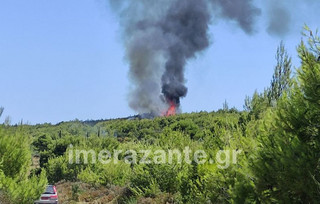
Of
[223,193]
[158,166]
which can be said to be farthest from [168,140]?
[223,193]

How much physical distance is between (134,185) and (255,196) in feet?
74.6

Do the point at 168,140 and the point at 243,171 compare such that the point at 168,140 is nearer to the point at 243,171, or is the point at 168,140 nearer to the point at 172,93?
the point at 243,171

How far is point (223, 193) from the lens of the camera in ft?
48.6

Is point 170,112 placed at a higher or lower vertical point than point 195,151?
higher

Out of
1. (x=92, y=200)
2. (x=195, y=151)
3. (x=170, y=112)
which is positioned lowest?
(x=92, y=200)

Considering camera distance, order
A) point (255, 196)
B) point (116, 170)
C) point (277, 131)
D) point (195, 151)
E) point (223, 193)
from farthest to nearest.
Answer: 1. point (116, 170)
2. point (195, 151)
3. point (223, 193)
4. point (255, 196)
5. point (277, 131)

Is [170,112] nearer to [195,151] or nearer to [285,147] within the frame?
[195,151]

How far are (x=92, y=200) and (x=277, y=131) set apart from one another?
31472mm

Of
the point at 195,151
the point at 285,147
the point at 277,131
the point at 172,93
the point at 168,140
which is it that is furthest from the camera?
the point at 172,93

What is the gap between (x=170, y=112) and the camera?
138750 mm

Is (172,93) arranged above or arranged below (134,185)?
above

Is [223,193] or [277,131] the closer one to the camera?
[277,131]

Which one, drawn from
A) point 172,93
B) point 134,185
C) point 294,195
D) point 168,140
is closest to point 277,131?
point 294,195

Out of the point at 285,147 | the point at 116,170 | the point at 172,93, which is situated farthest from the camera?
the point at 172,93
